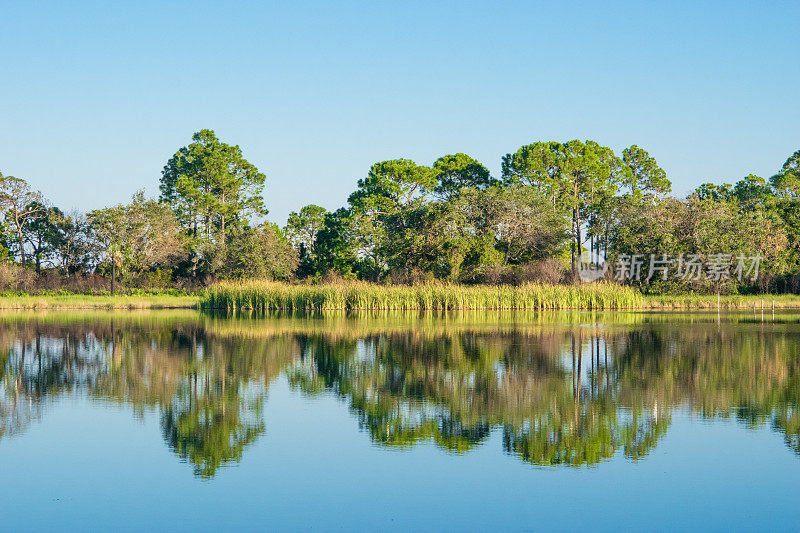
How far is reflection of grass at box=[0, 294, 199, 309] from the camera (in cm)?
4791

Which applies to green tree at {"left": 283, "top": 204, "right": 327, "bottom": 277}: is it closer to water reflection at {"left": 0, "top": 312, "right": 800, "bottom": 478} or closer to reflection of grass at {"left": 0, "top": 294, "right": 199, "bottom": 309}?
reflection of grass at {"left": 0, "top": 294, "right": 199, "bottom": 309}

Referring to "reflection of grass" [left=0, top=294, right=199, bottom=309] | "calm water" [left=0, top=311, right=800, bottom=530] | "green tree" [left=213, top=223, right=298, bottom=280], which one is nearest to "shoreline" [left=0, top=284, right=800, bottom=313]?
"reflection of grass" [left=0, top=294, right=199, bottom=309]

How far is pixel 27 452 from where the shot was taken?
367 inches

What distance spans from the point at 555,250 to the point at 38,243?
3939 cm

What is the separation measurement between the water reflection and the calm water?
67mm

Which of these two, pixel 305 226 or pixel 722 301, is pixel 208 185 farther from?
pixel 722 301

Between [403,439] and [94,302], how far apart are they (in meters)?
44.7

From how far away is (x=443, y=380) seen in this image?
47.4ft

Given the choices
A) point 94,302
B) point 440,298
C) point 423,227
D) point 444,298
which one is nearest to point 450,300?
point 444,298

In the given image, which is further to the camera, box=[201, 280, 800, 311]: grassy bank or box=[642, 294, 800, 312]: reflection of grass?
box=[642, 294, 800, 312]: reflection of grass

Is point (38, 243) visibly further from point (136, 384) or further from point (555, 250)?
point (136, 384)

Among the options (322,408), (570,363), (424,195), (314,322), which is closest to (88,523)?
(322,408)

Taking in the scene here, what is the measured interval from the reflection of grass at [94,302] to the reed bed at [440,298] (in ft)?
30.6

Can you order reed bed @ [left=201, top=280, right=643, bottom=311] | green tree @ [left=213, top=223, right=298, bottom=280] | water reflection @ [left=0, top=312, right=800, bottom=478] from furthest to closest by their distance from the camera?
green tree @ [left=213, top=223, right=298, bottom=280]
reed bed @ [left=201, top=280, right=643, bottom=311]
water reflection @ [left=0, top=312, right=800, bottom=478]
